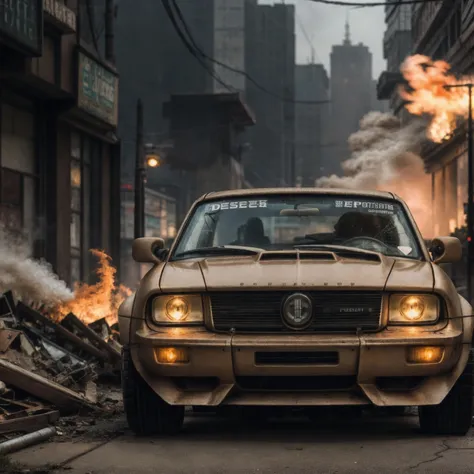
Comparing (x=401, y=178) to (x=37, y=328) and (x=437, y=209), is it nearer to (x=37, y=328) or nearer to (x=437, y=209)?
(x=437, y=209)

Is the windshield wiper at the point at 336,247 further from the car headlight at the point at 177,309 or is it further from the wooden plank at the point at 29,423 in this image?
the wooden plank at the point at 29,423

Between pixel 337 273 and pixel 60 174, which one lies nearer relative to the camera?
pixel 337 273

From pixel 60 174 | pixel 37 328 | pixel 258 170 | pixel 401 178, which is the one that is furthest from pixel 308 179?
pixel 37 328

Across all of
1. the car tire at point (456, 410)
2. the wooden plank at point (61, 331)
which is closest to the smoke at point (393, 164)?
the wooden plank at point (61, 331)

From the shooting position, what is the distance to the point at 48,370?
1053 centimetres

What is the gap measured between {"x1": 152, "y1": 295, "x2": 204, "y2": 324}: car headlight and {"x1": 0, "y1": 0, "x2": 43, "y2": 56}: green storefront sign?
11051 mm

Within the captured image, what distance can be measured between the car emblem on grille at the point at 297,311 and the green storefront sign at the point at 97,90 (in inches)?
653

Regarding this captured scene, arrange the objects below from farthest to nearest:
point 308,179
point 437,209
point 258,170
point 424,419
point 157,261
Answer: point 308,179, point 258,170, point 437,209, point 157,261, point 424,419

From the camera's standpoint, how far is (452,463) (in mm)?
6008

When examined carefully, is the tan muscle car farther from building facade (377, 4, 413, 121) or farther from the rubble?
building facade (377, 4, 413, 121)

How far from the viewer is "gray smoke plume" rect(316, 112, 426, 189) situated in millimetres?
77312

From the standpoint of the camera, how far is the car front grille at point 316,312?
6691 mm

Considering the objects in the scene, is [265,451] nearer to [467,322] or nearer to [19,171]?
[467,322]

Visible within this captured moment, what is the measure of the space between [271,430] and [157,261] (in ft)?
4.94
